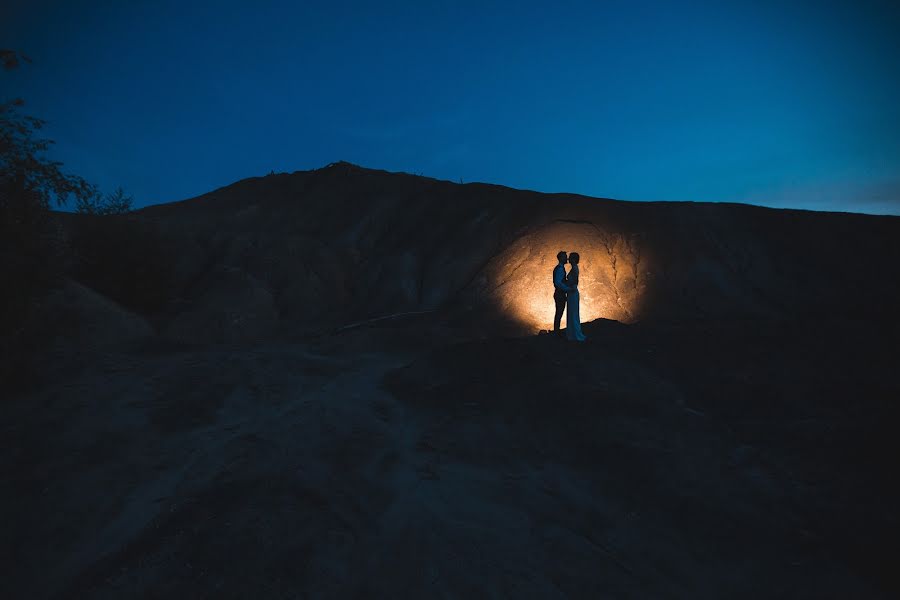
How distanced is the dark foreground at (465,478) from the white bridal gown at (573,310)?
4.65 feet

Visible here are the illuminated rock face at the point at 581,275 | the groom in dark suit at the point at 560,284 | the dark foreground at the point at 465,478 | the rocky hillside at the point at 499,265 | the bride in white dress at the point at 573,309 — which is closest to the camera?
the dark foreground at the point at 465,478

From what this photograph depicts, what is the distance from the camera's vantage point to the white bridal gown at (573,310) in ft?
28.9

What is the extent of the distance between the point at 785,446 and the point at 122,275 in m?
18.0

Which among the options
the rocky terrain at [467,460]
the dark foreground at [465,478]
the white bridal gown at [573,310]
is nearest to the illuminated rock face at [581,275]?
the rocky terrain at [467,460]

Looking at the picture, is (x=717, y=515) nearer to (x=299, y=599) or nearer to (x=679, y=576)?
(x=679, y=576)

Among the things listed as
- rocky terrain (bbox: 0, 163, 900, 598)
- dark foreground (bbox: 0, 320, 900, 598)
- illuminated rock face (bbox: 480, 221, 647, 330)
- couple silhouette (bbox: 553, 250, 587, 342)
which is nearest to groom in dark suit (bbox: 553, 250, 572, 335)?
couple silhouette (bbox: 553, 250, 587, 342)

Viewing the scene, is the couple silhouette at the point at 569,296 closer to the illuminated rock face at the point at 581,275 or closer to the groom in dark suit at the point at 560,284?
the groom in dark suit at the point at 560,284

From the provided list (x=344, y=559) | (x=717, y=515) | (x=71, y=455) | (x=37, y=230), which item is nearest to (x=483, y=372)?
(x=717, y=515)

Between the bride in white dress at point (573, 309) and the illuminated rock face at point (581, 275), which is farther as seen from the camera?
the illuminated rock face at point (581, 275)

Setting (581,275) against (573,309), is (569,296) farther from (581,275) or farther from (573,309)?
(581,275)

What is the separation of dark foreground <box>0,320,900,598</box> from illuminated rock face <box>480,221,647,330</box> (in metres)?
6.69

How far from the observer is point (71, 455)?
14.2ft

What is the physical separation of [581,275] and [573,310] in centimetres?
672

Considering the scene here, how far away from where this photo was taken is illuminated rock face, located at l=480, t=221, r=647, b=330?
47.3 feet
